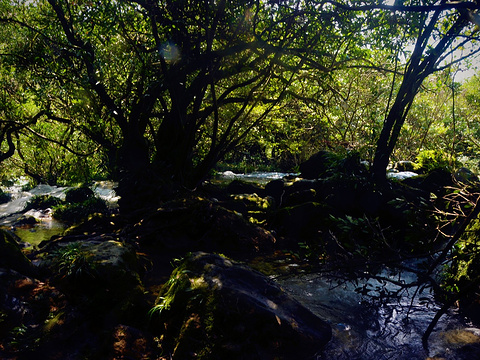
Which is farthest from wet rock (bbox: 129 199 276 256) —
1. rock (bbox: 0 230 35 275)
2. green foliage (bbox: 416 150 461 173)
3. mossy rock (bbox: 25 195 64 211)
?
mossy rock (bbox: 25 195 64 211)

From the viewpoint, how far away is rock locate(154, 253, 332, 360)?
356 centimetres

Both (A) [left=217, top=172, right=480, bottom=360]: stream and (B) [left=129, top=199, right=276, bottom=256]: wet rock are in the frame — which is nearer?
(A) [left=217, top=172, right=480, bottom=360]: stream

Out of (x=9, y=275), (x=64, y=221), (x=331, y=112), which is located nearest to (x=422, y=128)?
(x=331, y=112)

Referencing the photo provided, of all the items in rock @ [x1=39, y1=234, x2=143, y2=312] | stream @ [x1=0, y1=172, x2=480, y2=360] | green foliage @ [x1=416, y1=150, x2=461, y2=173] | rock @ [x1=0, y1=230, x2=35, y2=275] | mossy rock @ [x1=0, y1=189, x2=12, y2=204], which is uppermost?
green foliage @ [x1=416, y1=150, x2=461, y2=173]

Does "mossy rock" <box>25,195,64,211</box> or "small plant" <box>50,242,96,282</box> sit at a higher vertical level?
"small plant" <box>50,242,96,282</box>

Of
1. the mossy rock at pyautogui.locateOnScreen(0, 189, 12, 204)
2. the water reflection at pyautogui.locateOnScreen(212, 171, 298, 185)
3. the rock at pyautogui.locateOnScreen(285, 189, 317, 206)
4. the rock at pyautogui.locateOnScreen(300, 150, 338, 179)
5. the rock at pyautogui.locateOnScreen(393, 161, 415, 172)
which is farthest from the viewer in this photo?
the water reflection at pyautogui.locateOnScreen(212, 171, 298, 185)

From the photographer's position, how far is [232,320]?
3.71 m

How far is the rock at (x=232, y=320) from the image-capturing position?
140 inches

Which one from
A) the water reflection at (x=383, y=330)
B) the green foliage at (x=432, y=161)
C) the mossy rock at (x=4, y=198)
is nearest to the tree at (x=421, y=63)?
the green foliage at (x=432, y=161)

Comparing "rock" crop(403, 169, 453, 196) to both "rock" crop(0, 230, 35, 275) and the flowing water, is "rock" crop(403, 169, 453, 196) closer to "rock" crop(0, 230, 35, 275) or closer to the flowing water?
"rock" crop(0, 230, 35, 275)

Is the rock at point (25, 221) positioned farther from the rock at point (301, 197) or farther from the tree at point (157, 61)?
the rock at point (301, 197)

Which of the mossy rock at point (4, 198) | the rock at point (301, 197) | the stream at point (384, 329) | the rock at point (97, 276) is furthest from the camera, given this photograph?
the mossy rock at point (4, 198)

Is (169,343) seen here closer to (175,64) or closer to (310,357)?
(310,357)

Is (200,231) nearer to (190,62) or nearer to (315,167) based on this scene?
(190,62)
